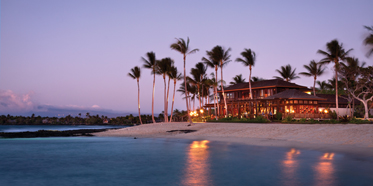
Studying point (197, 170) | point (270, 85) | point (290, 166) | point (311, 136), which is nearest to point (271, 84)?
point (270, 85)

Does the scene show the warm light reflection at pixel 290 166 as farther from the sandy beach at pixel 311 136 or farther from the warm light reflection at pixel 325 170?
the sandy beach at pixel 311 136

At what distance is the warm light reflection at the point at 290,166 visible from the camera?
31.0 feet

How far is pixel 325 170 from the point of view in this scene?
34.8 feet

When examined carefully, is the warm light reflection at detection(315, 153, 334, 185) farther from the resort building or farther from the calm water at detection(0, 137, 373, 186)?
the resort building

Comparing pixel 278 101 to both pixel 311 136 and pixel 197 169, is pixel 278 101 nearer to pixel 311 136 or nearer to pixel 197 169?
pixel 311 136

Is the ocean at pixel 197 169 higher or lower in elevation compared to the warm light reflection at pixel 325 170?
lower

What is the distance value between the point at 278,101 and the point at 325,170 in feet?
109

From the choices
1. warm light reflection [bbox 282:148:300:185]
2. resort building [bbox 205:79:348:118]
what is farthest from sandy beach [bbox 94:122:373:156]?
resort building [bbox 205:79:348:118]

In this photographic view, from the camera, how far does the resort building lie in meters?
42.9

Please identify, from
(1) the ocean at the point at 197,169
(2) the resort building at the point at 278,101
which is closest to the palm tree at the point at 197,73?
(2) the resort building at the point at 278,101

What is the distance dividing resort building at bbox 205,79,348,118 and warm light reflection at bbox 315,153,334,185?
83.6ft

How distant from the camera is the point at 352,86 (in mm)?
44531

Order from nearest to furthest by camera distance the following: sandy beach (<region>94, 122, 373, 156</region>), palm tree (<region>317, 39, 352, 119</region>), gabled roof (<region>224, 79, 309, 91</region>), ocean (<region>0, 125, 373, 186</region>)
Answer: ocean (<region>0, 125, 373, 186</region>), sandy beach (<region>94, 122, 373, 156</region>), palm tree (<region>317, 39, 352, 119</region>), gabled roof (<region>224, 79, 309, 91</region>)

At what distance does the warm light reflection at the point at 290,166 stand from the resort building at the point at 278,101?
2398 cm
